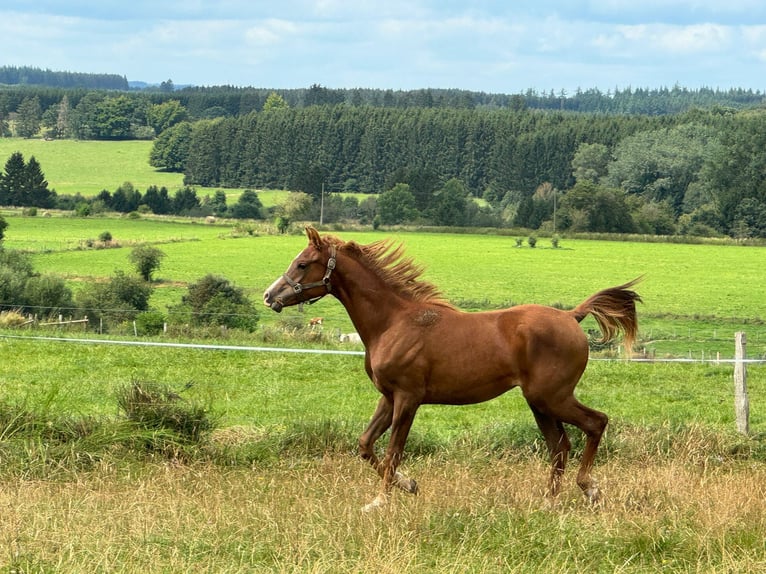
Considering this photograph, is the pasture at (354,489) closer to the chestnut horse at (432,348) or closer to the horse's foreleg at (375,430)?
the horse's foreleg at (375,430)

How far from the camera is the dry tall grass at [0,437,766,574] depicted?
5.48 metres

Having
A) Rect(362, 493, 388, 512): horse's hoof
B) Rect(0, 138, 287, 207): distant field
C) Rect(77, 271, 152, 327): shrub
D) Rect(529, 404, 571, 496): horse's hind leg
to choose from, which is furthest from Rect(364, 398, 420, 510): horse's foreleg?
Rect(0, 138, 287, 207): distant field

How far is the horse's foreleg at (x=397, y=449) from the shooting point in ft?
23.4

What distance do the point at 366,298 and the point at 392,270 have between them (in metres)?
0.29

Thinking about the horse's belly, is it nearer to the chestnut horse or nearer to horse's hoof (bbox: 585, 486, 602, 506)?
the chestnut horse

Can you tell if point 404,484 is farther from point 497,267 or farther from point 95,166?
point 95,166

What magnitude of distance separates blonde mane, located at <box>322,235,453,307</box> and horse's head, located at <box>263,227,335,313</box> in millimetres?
125

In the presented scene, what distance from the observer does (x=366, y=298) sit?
7.62 meters

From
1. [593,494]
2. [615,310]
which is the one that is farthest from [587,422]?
[615,310]

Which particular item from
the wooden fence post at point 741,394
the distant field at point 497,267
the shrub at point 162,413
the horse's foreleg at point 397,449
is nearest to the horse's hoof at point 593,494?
the horse's foreleg at point 397,449

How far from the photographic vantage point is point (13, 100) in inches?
7382

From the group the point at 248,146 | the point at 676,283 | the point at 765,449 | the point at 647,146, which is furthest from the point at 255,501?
the point at 248,146

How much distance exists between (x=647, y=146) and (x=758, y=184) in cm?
2277

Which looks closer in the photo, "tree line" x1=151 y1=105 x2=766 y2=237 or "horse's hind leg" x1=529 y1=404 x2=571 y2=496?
"horse's hind leg" x1=529 y1=404 x2=571 y2=496
